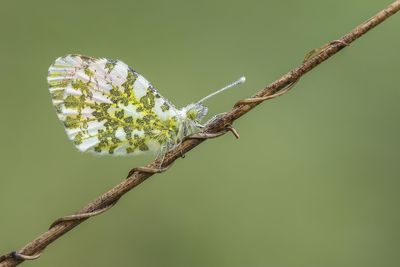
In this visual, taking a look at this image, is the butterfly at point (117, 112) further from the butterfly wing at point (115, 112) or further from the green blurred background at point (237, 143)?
the green blurred background at point (237, 143)

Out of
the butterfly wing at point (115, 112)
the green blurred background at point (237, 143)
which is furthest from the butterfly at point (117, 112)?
the green blurred background at point (237, 143)

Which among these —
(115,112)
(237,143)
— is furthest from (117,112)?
(237,143)

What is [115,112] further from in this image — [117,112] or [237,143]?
[237,143]


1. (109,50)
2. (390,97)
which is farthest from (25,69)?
(390,97)

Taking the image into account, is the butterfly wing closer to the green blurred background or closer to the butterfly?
the butterfly

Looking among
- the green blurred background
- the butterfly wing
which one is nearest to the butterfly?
the butterfly wing

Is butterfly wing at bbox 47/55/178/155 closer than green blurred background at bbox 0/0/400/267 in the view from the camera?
Yes
